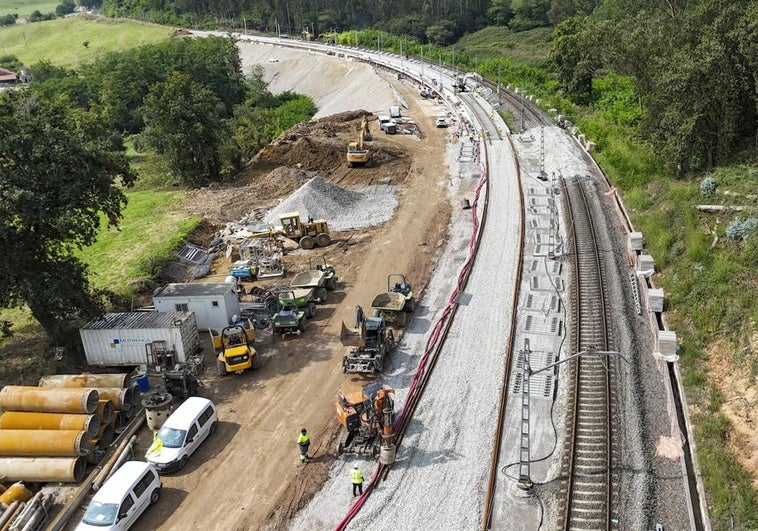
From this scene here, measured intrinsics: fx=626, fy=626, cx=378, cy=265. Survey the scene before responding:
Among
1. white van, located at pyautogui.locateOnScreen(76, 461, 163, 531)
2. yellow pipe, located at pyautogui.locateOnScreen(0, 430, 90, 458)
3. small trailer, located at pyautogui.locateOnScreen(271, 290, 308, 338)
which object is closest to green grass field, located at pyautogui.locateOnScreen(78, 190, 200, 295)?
small trailer, located at pyautogui.locateOnScreen(271, 290, 308, 338)

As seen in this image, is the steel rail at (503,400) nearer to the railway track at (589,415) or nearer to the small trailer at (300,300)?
the railway track at (589,415)

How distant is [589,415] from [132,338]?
65.7 feet

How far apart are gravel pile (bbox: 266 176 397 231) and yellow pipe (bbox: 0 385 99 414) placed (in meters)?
23.4

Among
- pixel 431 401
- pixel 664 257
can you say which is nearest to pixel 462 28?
pixel 664 257

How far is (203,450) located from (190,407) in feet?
5.57

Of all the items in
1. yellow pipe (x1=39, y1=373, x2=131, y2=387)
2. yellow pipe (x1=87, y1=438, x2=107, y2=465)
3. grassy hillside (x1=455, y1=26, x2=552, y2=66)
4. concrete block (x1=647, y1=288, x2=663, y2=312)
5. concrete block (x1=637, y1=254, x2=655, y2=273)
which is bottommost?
yellow pipe (x1=87, y1=438, x2=107, y2=465)

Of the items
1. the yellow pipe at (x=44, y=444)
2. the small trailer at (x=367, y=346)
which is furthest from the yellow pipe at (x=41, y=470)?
the small trailer at (x=367, y=346)

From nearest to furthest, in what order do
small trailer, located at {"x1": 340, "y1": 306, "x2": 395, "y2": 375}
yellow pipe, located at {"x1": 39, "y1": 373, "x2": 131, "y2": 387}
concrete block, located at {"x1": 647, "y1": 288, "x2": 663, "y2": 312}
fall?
1. yellow pipe, located at {"x1": 39, "y1": 373, "x2": 131, "y2": 387}
2. small trailer, located at {"x1": 340, "y1": 306, "x2": 395, "y2": 375}
3. concrete block, located at {"x1": 647, "y1": 288, "x2": 663, "y2": 312}

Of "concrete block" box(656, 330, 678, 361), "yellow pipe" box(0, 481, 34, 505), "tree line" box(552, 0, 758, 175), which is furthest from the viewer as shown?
"tree line" box(552, 0, 758, 175)

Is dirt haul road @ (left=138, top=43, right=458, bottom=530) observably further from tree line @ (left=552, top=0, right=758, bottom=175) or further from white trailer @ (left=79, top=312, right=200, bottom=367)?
tree line @ (left=552, top=0, right=758, bottom=175)

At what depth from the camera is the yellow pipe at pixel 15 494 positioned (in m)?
21.2

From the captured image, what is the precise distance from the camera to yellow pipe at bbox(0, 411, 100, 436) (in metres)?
23.1

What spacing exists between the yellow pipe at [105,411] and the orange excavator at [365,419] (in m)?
8.91

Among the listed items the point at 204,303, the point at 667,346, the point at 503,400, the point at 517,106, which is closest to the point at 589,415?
the point at 503,400
